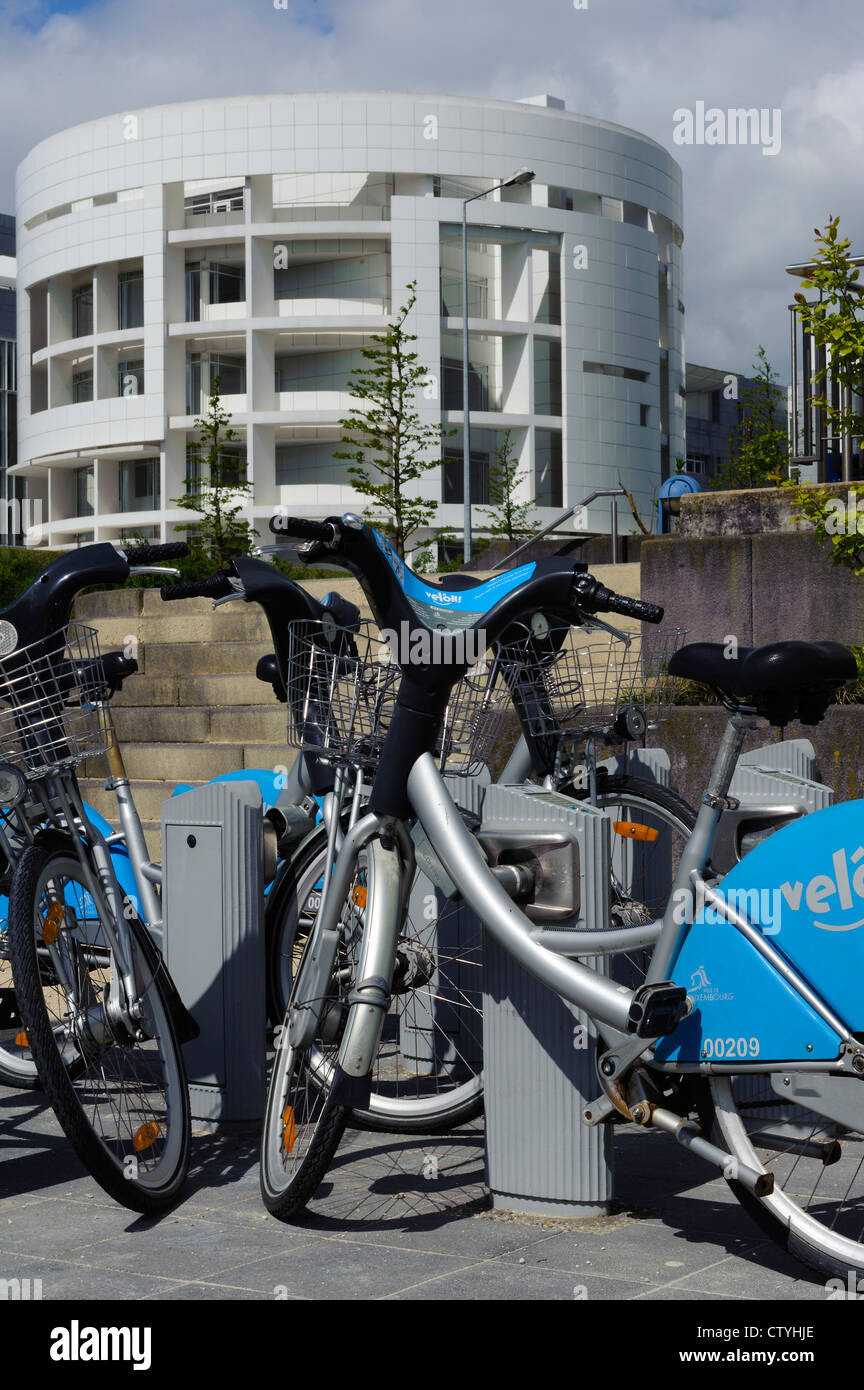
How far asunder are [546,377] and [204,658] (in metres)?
43.5

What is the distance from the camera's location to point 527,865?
4.06 m

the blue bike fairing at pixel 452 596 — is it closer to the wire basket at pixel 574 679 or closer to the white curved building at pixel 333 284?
the wire basket at pixel 574 679

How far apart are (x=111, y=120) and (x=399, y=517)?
29.6 metres

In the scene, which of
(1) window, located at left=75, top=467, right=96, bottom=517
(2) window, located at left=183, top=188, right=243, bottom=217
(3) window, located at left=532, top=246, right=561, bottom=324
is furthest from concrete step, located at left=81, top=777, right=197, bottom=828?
(1) window, located at left=75, top=467, right=96, bottom=517

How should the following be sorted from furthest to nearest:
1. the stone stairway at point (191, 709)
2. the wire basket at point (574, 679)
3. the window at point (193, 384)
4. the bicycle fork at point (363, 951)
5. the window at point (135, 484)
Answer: the window at point (135, 484) → the window at point (193, 384) → the stone stairway at point (191, 709) → the wire basket at point (574, 679) → the bicycle fork at point (363, 951)

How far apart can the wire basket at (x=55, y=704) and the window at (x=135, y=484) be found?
54.1m

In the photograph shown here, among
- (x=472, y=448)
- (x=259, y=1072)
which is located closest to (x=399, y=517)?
(x=472, y=448)

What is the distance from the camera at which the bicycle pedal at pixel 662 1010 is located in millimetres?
3426

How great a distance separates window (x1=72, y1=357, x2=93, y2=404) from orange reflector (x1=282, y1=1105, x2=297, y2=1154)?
5855cm

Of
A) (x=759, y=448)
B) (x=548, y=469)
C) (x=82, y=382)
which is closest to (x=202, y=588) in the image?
(x=759, y=448)

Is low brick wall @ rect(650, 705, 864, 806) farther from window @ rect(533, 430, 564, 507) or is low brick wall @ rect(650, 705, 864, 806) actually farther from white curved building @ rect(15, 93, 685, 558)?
window @ rect(533, 430, 564, 507)

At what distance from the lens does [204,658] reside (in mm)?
14250

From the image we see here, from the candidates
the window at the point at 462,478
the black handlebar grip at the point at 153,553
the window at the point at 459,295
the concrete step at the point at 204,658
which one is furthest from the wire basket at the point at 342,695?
the window at the point at 459,295
